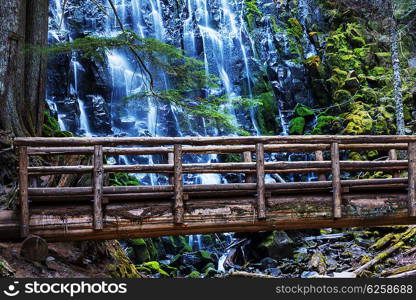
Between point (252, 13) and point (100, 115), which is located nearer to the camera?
point (100, 115)

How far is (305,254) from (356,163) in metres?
6.60

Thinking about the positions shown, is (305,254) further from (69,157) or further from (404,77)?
(404,77)

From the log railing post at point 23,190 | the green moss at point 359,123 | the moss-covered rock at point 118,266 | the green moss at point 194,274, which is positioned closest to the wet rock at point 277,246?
the green moss at point 194,274

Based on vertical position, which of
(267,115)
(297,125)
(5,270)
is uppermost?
(267,115)

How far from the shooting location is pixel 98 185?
719 centimetres

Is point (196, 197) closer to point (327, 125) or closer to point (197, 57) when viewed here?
point (327, 125)

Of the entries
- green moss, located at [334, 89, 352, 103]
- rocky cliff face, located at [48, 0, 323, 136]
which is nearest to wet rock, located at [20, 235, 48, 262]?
rocky cliff face, located at [48, 0, 323, 136]

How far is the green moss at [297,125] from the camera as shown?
21673mm

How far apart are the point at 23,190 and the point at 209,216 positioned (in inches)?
116

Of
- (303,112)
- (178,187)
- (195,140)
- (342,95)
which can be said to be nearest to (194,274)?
(178,187)

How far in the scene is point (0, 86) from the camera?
29.2ft

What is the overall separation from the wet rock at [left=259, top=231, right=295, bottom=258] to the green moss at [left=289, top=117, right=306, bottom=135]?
8141 millimetres

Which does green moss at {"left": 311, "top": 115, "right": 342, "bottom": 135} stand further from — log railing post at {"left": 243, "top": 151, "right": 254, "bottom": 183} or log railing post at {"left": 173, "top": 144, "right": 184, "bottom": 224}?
log railing post at {"left": 173, "top": 144, "right": 184, "bottom": 224}

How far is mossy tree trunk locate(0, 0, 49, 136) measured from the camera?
9.02 meters
